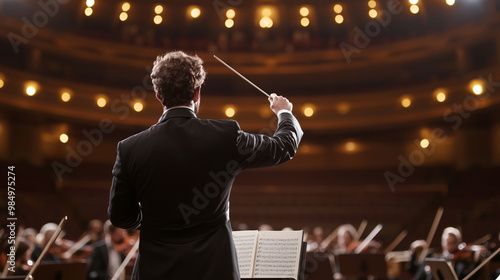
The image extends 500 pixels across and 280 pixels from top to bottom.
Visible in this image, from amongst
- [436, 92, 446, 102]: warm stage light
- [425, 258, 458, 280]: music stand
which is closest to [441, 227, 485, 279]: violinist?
[425, 258, 458, 280]: music stand

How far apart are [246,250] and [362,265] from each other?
433 cm

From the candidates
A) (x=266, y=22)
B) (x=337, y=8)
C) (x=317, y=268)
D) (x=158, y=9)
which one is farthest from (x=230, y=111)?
(x=317, y=268)

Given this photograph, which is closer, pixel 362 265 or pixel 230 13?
pixel 362 265

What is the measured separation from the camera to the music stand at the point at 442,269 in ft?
11.7

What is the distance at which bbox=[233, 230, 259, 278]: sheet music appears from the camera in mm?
2266

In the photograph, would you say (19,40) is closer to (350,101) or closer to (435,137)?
(350,101)

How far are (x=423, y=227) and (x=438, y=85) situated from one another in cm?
375

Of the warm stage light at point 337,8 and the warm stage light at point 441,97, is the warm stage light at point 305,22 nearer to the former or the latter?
the warm stage light at point 337,8

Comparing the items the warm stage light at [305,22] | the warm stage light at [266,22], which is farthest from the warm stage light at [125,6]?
the warm stage light at [305,22]

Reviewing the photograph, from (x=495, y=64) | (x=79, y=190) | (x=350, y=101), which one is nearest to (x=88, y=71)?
(x=79, y=190)

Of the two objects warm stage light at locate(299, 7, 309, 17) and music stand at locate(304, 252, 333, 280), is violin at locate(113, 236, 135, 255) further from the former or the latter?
warm stage light at locate(299, 7, 309, 17)

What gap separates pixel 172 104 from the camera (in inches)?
67.0

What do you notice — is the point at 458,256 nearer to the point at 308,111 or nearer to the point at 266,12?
the point at 308,111

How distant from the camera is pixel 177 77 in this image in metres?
1.65
